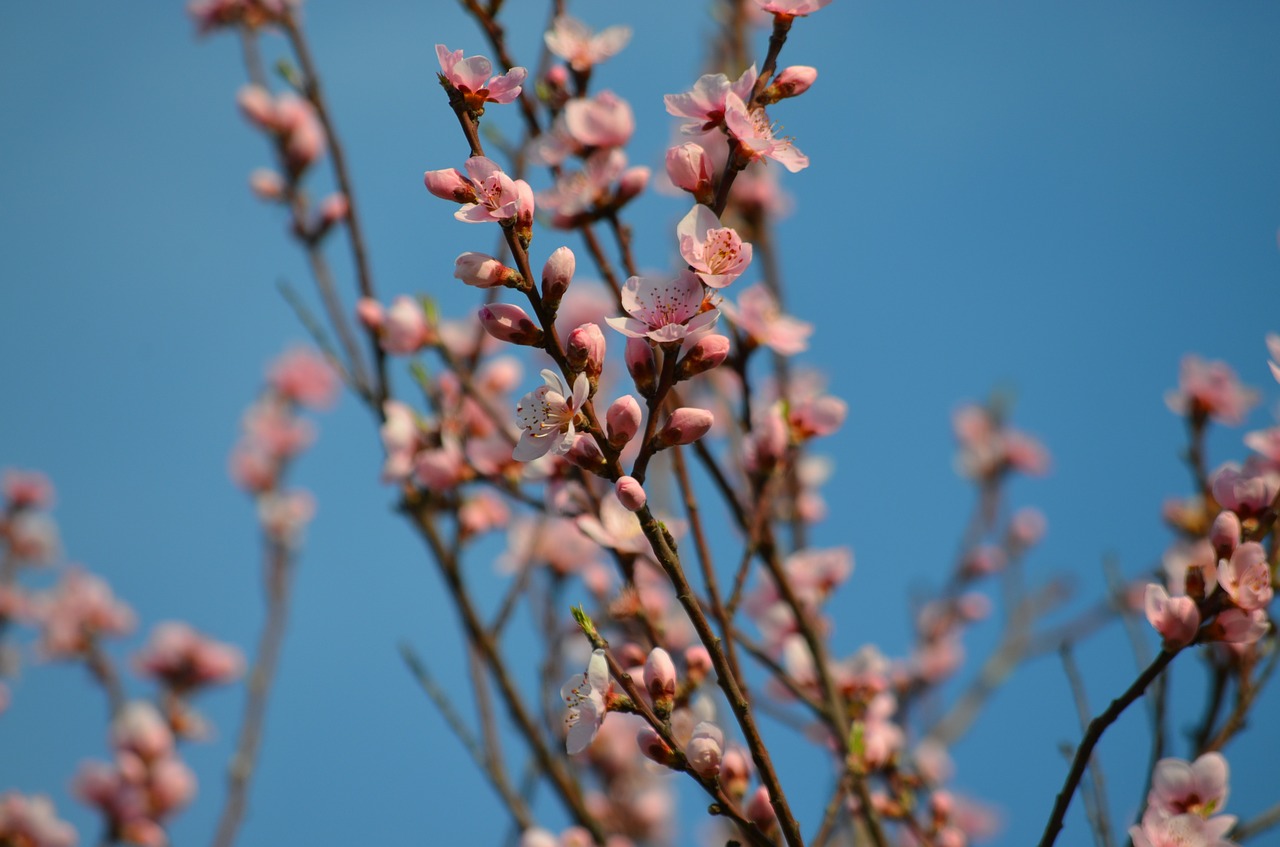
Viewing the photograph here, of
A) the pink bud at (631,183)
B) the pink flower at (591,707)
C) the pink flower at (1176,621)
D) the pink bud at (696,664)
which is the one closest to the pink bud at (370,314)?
the pink bud at (631,183)

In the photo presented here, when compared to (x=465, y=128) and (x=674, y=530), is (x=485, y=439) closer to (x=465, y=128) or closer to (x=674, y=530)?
(x=674, y=530)

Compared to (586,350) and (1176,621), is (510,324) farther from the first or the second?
(1176,621)

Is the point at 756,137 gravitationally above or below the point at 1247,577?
above

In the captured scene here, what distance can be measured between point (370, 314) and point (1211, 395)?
1900 millimetres

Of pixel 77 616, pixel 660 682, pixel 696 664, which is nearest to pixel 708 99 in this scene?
pixel 660 682

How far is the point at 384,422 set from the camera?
2033mm

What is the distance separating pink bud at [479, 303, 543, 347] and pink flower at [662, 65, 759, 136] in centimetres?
33

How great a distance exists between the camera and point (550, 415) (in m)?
0.93

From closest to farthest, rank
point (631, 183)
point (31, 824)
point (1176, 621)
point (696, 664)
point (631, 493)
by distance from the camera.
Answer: point (631, 493) < point (1176, 621) < point (696, 664) < point (631, 183) < point (31, 824)

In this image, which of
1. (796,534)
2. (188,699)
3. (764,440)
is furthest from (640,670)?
(188,699)

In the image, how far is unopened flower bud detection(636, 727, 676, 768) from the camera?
Answer: 3.25 ft

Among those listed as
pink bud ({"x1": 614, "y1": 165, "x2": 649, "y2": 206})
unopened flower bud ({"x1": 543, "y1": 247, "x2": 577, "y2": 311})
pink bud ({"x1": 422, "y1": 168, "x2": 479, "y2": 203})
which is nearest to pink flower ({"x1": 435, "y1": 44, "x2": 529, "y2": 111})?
pink bud ({"x1": 422, "y1": 168, "x2": 479, "y2": 203})

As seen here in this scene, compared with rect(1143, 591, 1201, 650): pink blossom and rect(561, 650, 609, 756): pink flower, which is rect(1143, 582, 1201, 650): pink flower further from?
rect(561, 650, 609, 756): pink flower

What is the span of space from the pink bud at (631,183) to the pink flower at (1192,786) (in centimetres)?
116
